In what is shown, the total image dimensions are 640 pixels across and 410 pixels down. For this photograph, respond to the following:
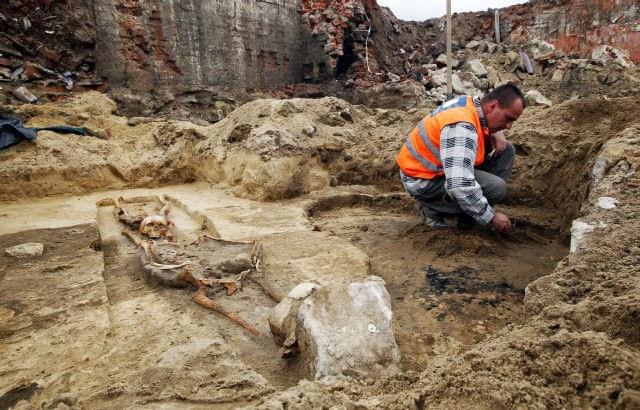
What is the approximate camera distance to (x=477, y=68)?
12.6 m

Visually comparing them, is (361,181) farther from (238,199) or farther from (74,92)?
(74,92)

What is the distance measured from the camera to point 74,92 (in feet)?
25.6

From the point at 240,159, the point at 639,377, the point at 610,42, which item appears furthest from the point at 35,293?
the point at 610,42

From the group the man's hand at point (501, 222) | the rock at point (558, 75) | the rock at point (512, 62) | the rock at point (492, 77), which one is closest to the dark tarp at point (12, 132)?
the man's hand at point (501, 222)

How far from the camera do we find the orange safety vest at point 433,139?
2.78 m

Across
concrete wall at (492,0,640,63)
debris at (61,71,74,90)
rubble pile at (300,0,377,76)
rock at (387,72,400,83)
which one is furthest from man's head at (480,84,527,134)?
concrete wall at (492,0,640,63)

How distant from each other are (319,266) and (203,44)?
361 inches

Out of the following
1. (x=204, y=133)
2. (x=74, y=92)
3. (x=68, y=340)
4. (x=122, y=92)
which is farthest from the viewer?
(x=122, y=92)

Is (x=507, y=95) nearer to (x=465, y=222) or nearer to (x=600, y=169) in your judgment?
(x=600, y=169)

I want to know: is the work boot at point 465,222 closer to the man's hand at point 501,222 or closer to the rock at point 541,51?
the man's hand at point 501,222

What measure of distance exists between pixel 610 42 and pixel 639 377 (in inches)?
728

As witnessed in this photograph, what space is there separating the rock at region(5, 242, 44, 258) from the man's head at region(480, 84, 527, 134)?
3.46 meters

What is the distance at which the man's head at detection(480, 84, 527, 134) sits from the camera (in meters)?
2.73

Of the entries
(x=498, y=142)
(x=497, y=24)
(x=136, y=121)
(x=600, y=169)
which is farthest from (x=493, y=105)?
(x=497, y=24)
